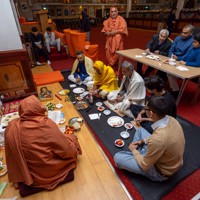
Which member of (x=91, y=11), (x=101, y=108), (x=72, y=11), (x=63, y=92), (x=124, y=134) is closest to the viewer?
(x=124, y=134)

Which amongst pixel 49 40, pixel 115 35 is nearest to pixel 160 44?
pixel 115 35

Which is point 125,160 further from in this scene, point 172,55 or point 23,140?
point 172,55

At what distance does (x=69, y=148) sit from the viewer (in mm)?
1468

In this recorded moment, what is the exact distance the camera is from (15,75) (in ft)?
9.18

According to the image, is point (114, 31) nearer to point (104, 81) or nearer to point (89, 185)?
point (104, 81)

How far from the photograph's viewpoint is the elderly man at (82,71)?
140 inches

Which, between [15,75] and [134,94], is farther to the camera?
[15,75]

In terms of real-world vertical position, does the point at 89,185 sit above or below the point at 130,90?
below

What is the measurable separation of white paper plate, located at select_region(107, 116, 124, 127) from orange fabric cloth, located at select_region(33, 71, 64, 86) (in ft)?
6.46

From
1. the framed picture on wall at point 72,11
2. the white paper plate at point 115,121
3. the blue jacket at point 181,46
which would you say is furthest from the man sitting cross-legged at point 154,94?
the framed picture on wall at point 72,11

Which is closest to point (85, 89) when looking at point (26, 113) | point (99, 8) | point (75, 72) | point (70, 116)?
point (75, 72)

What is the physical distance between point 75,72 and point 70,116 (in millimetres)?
1514

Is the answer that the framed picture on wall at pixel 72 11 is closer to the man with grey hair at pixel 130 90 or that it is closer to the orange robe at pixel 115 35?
the orange robe at pixel 115 35

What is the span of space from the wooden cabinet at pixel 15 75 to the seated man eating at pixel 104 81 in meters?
1.27
